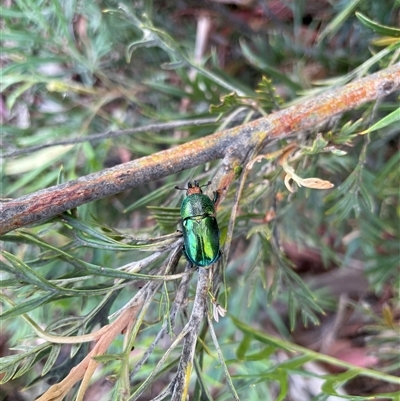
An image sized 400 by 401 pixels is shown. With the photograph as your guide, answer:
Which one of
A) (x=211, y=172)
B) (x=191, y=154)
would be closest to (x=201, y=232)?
(x=191, y=154)

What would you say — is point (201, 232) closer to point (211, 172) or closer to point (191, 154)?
point (191, 154)

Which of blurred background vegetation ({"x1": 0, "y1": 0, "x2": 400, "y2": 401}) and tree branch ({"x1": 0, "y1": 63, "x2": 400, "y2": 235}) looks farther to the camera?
blurred background vegetation ({"x1": 0, "y1": 0, "x2": 400, "y2": 401})

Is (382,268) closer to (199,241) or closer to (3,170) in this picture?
(199,241)

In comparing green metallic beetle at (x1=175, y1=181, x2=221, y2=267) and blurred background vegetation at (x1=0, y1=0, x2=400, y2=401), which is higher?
green metallic beetle at (x1=175, y1=181, x2=221, y2=267)

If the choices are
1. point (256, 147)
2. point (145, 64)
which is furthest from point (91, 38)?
point (256, 147)

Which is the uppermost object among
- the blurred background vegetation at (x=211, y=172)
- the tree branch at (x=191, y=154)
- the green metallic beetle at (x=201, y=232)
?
the tree branch at (x=191, y=154)
